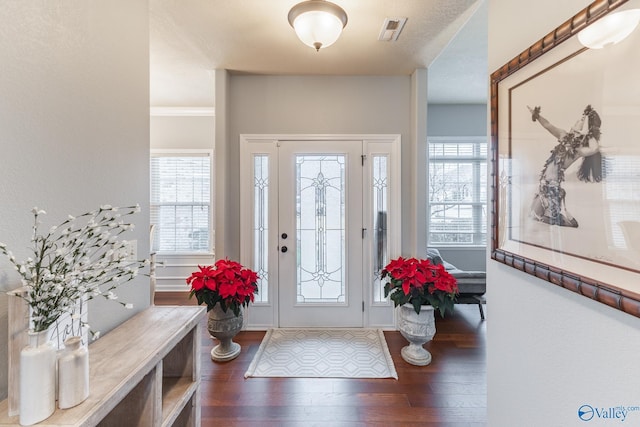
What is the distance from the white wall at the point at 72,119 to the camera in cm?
94

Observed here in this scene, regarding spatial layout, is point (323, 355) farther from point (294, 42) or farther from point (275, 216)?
point (294, 42)

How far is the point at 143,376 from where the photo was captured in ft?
3.41

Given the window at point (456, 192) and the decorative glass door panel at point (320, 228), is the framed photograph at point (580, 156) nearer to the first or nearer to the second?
the decorative glass door panel at point (320, 228)

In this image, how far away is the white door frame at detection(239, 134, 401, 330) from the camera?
127 inches

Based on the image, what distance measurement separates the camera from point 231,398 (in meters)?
2.14

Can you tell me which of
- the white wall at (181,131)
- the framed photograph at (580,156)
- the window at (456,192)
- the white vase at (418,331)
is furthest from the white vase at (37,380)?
the window at (456,192)

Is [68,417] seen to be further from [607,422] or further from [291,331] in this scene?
[291,331]

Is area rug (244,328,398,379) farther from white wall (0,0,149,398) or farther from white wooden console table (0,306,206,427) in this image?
white wall (0,0,149,398)

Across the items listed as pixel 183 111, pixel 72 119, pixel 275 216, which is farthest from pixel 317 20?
pixel 183 111

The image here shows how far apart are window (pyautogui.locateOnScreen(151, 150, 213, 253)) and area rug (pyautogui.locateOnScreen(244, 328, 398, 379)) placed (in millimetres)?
2252

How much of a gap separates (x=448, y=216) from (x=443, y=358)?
8.54 feet

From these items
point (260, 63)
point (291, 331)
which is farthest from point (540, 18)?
point (291, 331)

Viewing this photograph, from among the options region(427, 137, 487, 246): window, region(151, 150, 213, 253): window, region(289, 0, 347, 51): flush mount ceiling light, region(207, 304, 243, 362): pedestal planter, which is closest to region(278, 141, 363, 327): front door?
region(207, 304, 243, 362): pedestal planter

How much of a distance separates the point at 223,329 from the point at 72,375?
6.19 feet
